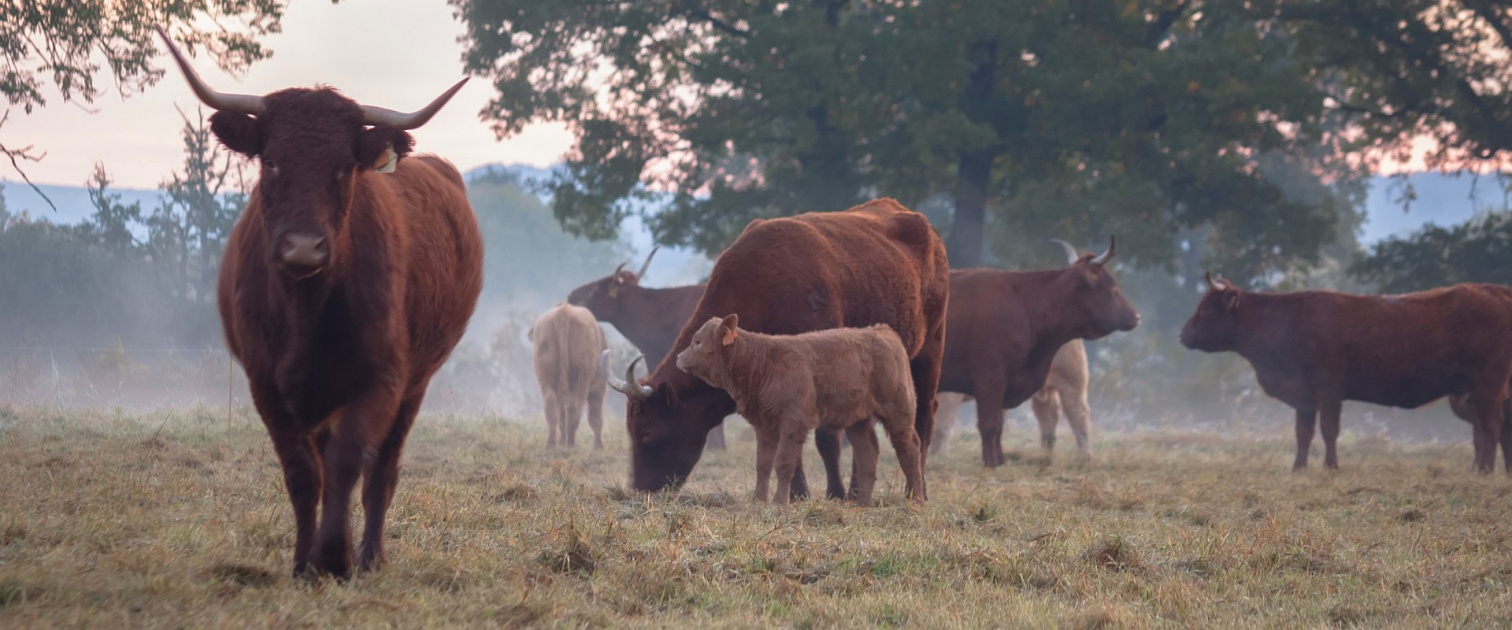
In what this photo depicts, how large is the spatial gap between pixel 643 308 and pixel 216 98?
13.0 m

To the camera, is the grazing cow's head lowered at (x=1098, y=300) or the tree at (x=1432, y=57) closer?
the grazing cow's head lowered at (x=1098, y=300)

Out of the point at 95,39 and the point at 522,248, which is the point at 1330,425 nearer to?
the point at 95,39

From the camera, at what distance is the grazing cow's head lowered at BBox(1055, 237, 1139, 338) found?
14.1 meters

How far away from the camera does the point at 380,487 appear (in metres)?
5.21

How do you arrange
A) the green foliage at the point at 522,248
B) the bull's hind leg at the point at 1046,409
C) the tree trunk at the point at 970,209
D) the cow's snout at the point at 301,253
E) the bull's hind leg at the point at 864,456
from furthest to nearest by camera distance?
1. the green foliage at the point at 522,248
2. the tree trunk at the point at 970,209
3. the bull's hind leg at the point at 1046,409
4. the bull's hind leg at the point at 864,456
5. the cow's snout at the point at 301,253

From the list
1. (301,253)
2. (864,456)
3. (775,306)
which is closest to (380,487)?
(301,253)

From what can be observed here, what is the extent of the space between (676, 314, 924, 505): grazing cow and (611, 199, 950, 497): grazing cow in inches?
19.8

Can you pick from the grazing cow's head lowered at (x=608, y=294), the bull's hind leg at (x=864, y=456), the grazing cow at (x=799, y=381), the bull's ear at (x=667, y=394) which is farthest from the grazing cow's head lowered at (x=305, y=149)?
the grazing cow's head lowered at (x=608, y=294)

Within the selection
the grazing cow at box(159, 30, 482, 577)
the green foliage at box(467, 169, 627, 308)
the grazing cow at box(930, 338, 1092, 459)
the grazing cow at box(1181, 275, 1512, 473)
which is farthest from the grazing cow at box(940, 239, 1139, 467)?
the green foliage at box(467, 169, 627, 308)

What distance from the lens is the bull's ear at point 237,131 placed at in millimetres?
4637

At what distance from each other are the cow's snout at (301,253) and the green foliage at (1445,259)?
19.8 m

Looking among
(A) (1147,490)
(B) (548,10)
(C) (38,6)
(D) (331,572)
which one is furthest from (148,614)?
(B) (548,10)

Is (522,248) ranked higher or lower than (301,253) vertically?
higher

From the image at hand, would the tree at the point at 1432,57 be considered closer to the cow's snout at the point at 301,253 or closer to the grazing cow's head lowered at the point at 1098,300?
the grazing cow's head lowered at the point at 1098,300
